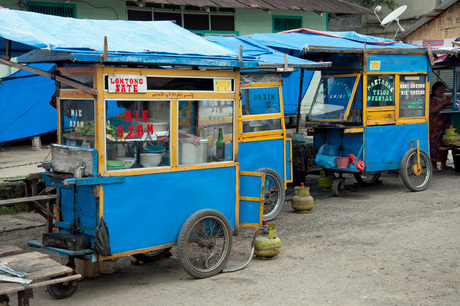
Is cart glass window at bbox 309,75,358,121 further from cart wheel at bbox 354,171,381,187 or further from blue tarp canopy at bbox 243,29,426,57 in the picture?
cart wheel at bbox 354,171,381,187

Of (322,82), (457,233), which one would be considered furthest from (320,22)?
(457,233)

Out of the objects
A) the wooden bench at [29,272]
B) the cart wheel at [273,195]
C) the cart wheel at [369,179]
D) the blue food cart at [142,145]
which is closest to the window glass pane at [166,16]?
the cart wheel at [369,179]

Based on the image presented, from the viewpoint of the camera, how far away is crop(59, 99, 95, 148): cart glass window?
516cm

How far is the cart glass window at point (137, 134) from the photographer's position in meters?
5.11

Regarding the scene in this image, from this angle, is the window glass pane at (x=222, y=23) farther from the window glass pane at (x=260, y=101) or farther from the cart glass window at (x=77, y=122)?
the cart glass window at (x=77, y=122)

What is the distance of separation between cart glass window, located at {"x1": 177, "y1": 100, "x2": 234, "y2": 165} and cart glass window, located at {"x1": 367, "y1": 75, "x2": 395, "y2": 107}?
4245mm

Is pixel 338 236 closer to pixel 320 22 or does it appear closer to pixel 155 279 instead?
pixel 155 279

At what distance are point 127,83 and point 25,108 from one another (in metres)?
8.07

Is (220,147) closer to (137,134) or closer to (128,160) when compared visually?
(137,134)

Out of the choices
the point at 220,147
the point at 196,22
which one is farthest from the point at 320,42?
the point at 196,22

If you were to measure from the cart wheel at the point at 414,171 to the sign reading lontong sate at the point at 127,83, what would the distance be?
232 inches

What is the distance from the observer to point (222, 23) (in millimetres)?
15359

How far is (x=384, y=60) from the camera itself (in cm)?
957

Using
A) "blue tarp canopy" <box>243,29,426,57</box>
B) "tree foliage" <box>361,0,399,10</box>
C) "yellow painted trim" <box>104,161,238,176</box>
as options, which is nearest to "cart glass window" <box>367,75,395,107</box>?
"blue tarp canopy" <box>243,29,426,57</box>
